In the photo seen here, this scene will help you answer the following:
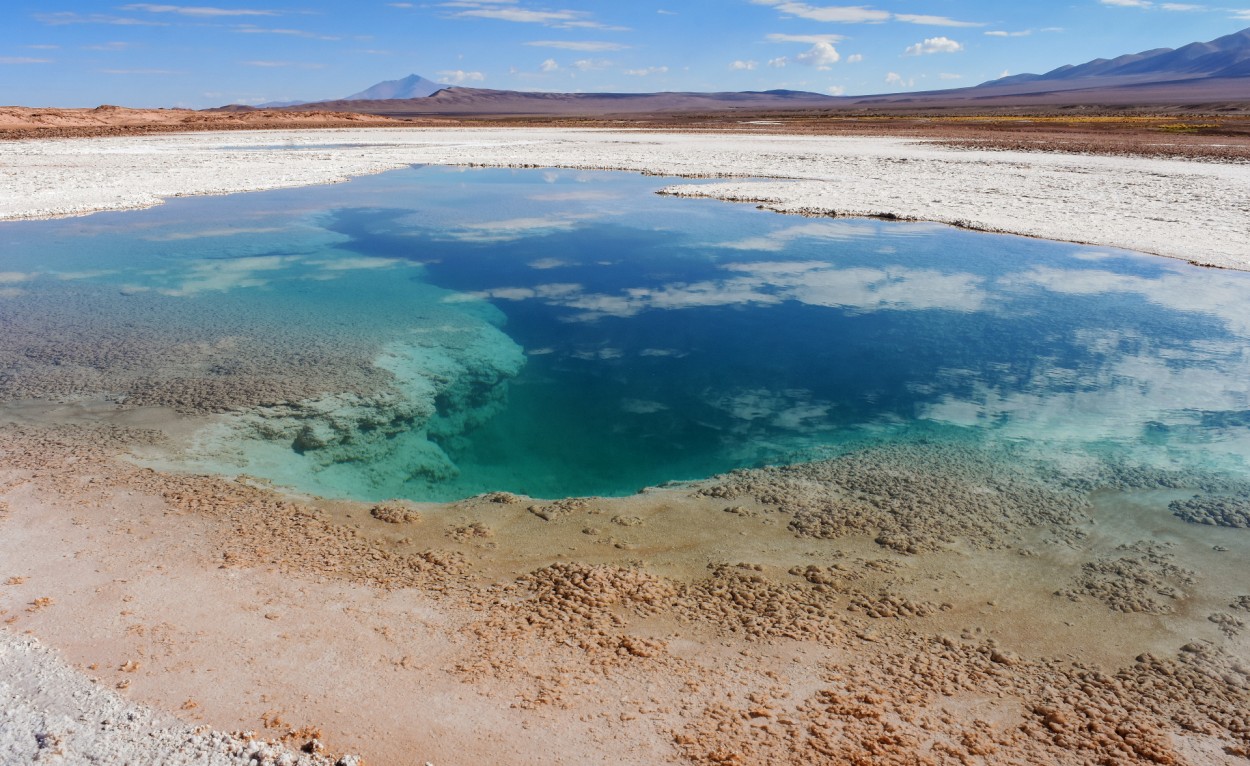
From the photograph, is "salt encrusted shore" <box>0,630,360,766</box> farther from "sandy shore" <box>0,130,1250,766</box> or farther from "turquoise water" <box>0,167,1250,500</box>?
"turquoise water" <box>0,167,1250,500</box>

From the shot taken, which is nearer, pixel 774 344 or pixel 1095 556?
pixel 1095 556

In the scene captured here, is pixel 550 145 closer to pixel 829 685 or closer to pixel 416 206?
pixel 416 206

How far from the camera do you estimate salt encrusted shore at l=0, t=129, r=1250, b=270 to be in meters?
10.7

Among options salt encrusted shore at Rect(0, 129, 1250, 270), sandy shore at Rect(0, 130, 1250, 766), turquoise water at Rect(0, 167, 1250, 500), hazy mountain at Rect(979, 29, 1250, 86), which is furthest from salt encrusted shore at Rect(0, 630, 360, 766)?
hazy mountain at Rect(979, 29, 1250, 86)

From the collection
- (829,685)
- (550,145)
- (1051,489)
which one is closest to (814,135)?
(550,145)

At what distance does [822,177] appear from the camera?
15.9 m

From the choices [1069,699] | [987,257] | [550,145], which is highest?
[550,145]

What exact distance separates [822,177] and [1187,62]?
201m

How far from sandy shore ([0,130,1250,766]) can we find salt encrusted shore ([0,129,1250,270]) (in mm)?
6933

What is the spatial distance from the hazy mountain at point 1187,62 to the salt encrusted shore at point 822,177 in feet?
494

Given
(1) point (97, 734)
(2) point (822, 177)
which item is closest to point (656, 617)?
(1) point (97, 734)

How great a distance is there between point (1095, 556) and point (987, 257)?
6598 millimetres

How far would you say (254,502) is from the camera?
3688mm

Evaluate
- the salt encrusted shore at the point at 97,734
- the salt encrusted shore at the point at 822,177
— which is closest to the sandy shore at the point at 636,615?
the salt encrusted shore at the point at 97,734
